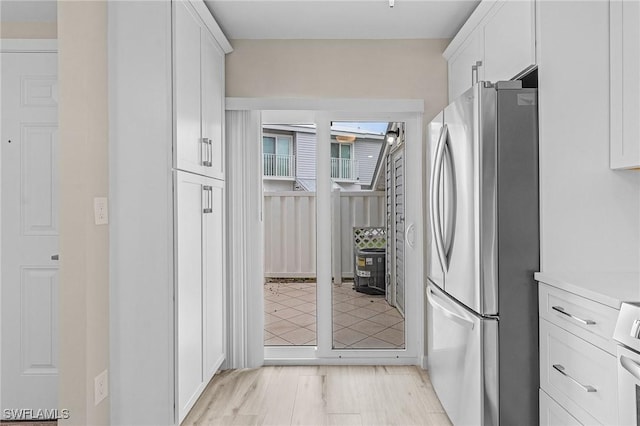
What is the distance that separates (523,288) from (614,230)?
0.47m

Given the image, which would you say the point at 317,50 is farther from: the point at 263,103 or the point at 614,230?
the point at 614,230

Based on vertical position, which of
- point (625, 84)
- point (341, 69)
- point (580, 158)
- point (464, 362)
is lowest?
point (464, 362)

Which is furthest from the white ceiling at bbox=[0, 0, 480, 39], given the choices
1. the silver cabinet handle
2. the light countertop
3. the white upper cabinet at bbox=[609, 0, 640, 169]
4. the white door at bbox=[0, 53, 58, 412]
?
the silver cabinet handle

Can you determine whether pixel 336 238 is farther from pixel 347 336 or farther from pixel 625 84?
pixel 625 84

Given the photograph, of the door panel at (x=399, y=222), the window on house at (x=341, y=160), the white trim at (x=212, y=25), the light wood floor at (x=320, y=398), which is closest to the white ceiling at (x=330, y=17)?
the white trim at (x=212, y=25)

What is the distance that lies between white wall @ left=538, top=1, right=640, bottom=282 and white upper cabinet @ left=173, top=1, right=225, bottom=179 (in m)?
1.72

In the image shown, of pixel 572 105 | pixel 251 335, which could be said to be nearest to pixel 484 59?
pixel 572 105

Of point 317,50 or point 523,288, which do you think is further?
point 317,50

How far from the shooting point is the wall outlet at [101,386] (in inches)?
75.7

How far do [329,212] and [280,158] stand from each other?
2.59 m

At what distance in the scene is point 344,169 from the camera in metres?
3.29

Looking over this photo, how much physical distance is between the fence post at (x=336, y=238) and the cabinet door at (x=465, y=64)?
1.14 metres

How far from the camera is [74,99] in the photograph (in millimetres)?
1814

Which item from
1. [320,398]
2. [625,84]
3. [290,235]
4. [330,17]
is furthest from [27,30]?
[290,235]
